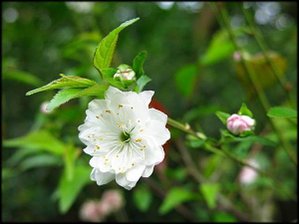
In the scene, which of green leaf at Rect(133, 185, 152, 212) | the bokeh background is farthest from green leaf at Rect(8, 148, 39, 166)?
green leaf at Rect(133, 185, 152, 212)

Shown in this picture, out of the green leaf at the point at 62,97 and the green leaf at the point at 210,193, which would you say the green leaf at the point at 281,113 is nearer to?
the green leaf at the point at 62,97

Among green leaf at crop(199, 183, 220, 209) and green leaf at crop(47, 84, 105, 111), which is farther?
green leaf at crop(199, 183, 220, 209)

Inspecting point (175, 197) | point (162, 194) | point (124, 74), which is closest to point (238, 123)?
point (124, 74)

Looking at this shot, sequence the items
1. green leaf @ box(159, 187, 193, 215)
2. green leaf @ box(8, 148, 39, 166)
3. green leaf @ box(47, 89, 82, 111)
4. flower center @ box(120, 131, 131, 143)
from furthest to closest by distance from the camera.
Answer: green leaf @ box(8, 148, 39, 166) < green leaf @ box(159, 187, 193, 215) < flower center @ box(120, 131, 131, 143) < green leaf @ box(47, 89, 82, 111)

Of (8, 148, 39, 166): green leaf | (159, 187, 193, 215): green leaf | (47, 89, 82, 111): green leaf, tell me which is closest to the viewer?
(47, 89, 82, 111): green leaf

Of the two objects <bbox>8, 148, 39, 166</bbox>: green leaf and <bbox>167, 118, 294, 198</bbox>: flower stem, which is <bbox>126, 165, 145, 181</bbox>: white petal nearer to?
<bbox>167, 118, 294, 198</bbox>: flower stem

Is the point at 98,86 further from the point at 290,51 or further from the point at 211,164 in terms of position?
the point at 290,51

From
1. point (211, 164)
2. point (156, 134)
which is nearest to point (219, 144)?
point (156, 134)
